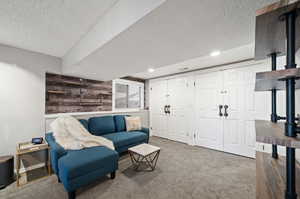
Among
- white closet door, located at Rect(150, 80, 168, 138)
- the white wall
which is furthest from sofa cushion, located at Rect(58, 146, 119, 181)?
white closet door, located at Rect(150, 80, 168, 138)

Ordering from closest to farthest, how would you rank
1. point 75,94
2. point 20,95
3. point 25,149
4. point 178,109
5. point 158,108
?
point 25,149, point 20,95, point 75,94, point 178,109, point 158,108

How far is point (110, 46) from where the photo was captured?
1555 millimetres

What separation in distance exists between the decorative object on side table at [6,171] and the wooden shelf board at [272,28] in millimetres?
3407

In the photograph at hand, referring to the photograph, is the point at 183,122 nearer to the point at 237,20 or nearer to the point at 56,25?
the point at 237,20

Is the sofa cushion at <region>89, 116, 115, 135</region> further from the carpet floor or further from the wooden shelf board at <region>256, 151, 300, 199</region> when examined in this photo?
the wooden shelf board at <region>256, 151, 300, 199</region>

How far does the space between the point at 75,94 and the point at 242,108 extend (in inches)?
167

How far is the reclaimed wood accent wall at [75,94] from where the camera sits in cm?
283

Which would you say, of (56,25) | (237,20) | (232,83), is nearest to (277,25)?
(237,20)

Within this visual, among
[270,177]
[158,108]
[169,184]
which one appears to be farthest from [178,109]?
[270,177]

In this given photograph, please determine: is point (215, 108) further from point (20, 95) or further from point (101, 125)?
point (20, 95)

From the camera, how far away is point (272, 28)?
0.63m

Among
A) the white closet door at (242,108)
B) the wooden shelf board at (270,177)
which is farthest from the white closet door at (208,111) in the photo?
the wooden shelf board at (270,177)

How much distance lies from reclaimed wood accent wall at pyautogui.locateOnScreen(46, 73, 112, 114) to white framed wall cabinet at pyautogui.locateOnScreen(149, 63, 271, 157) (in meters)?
Result: 2.09

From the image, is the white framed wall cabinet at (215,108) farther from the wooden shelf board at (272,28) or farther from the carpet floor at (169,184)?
the wooden shelf board at (272,28)
